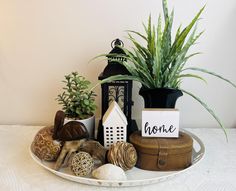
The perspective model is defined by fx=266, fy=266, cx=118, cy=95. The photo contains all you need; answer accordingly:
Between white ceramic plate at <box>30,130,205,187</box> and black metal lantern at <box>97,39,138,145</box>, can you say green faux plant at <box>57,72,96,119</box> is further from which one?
white ceramic plate at <box>30,130,205,187</box>

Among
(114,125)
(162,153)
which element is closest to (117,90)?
(114,125)

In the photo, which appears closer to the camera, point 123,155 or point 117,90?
point 123,155

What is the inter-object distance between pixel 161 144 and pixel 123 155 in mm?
104

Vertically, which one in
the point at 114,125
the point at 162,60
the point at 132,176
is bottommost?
the point at 132,176

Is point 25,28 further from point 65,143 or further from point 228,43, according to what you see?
point 228,43

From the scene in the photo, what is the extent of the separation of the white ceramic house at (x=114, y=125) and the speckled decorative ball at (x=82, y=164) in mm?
Result: 96

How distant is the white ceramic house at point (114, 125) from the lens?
735mm

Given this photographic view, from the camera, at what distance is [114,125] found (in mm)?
743

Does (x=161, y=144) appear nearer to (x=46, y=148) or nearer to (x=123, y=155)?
(x=123, y=155)

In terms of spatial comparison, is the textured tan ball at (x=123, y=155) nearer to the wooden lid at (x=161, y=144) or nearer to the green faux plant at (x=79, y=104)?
the wooden lid at (x=161, y=144)

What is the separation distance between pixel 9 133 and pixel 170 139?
1.91 feet

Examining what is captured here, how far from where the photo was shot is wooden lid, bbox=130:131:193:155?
2.27 feet

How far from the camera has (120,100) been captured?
2.71 feet

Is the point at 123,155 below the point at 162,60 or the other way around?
below
